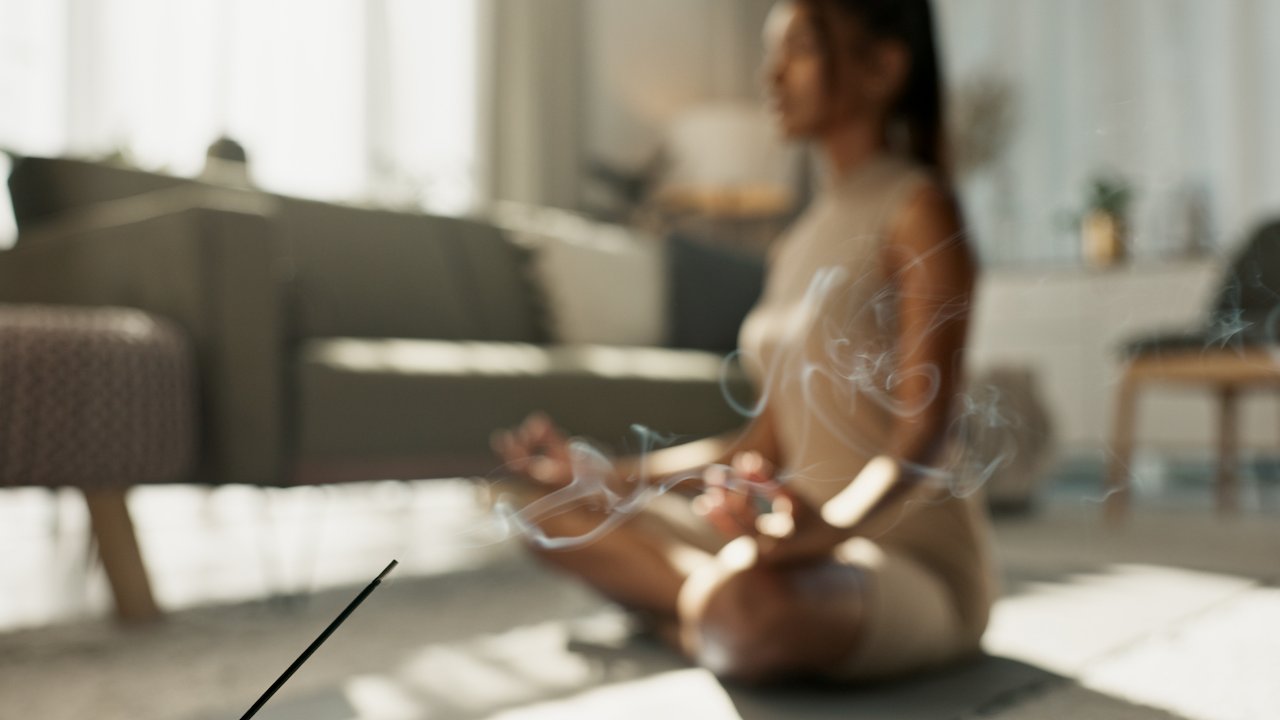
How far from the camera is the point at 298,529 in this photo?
248cm

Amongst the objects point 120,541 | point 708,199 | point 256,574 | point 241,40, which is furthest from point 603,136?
point 120,541

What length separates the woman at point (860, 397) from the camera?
29.6 inches

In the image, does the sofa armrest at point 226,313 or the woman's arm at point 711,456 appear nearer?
the woman's arm at point 711,456

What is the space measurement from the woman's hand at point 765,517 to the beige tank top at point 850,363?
2 centimetres

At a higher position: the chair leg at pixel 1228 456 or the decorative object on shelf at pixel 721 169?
the decorative object on shelf at pixel 721 169

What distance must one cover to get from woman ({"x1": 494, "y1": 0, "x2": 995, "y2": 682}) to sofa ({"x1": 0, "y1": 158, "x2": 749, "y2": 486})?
536 millimetres

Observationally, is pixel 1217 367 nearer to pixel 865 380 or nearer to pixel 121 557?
pixel 865 380

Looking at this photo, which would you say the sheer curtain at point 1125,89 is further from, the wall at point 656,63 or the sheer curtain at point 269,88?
the sheer curtain at point 269,88

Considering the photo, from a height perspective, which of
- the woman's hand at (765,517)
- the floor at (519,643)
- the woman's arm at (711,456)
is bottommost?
the floor at (519,643)

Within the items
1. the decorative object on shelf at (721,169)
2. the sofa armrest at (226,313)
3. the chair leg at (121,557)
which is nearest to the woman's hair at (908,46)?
the sofa armrest at (226,313)

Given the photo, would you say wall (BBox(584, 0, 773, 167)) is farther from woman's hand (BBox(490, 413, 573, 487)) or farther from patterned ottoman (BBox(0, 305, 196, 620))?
woman's hand (BBox(490, 413, 573, 487))

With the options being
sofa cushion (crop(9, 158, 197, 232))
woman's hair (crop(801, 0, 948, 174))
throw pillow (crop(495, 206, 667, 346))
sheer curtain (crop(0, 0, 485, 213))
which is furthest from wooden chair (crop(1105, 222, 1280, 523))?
sofa cushion (crop(9, 158, 197, 232))

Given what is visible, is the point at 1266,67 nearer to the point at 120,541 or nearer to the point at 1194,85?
the point at 1194,85

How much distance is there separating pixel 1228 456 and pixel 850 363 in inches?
98.8
